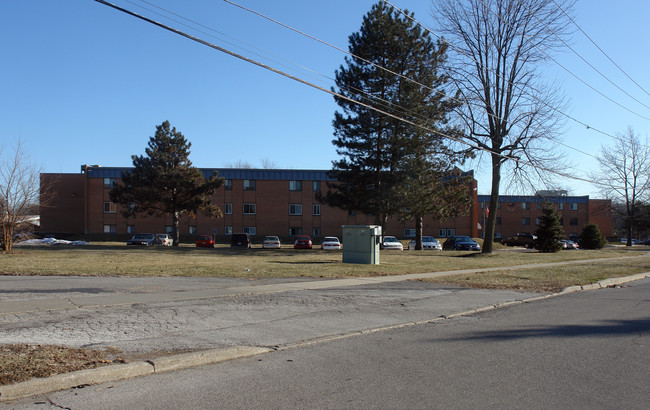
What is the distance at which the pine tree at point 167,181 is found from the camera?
4531cm

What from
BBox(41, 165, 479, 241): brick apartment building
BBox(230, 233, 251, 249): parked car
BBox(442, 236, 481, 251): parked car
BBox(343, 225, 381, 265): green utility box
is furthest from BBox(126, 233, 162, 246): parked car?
BBox(343, 225, 381, 265): green utility box

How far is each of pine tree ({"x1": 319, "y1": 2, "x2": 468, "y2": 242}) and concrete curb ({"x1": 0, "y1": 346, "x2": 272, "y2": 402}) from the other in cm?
2860

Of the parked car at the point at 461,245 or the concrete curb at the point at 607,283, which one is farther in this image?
the parked car at the point at 461,245

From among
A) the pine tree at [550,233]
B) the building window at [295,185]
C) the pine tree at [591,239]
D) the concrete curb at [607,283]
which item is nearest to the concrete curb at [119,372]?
the concrete curb at [607,283]

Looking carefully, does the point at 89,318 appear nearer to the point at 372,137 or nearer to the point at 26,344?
the point at 26,344

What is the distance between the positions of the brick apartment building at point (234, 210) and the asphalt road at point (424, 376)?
58496 mm

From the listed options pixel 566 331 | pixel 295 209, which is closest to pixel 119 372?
pixel 566 331

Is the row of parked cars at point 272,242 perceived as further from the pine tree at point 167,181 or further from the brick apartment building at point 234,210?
the brick apartment building at point 234,210

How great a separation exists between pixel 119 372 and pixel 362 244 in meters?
17.7

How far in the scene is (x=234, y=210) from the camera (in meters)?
68.2

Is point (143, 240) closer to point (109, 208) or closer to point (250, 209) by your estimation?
point (250, 209)

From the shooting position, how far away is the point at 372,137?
1435 inches

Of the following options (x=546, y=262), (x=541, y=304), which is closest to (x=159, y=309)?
(x=541, y=304)

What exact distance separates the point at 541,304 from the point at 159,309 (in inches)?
358
